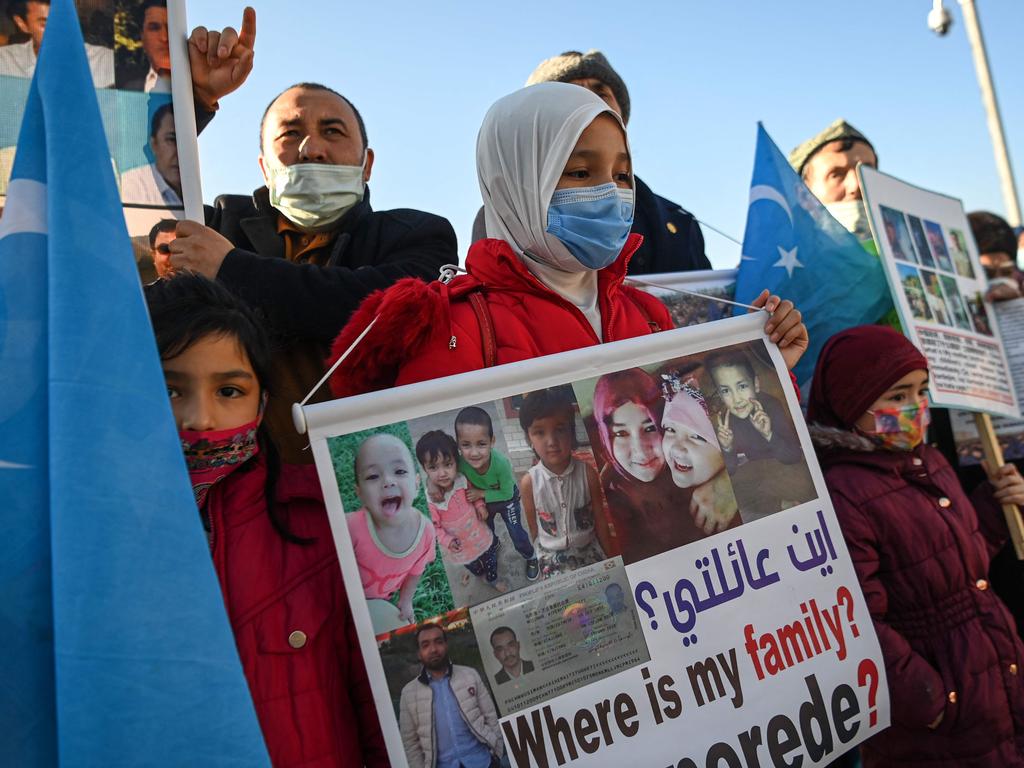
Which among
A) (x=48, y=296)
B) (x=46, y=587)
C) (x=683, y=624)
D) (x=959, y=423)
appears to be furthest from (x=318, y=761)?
(x=959, y=423)

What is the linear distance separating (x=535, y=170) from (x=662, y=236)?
4.94ft

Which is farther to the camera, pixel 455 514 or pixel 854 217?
pixel 854 217

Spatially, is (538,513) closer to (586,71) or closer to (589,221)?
(589,221)

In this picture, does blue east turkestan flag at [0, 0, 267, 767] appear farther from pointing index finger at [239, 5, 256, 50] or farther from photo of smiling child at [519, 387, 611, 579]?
pointing index finger at [239, 5, 256, 50]

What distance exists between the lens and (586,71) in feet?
12.8

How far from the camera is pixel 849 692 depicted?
211 cm

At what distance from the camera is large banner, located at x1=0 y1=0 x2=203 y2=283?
8.20ft

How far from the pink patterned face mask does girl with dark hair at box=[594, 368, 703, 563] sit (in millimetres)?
799

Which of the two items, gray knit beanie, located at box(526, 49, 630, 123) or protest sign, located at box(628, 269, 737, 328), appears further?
gray knit beanie, located at box(526, 49, 630, 123)

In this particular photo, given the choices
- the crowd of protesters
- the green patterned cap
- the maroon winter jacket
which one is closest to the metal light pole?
the green patterned cap

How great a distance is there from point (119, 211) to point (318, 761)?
3.70 feet

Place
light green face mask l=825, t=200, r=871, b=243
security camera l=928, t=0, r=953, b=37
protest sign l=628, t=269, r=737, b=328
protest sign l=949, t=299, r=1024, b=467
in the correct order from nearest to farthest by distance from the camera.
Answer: protest sign l=628, t=269, r=737, b=328 → protest sign l=949, t=299, r=1024, b=467 → light green face mask l=825, t=200, r=871, b=243 → security camera l=928, t=0, r=953, b=37

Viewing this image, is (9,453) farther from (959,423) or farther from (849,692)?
(959,423)

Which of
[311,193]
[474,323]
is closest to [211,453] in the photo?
[474,323]
